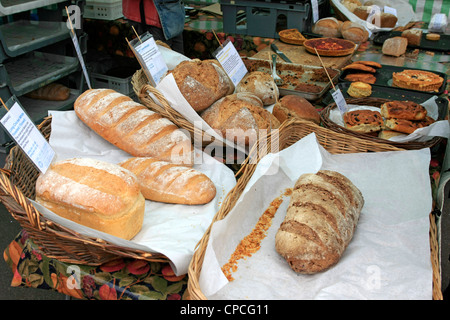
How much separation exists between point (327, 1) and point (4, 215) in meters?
3.49

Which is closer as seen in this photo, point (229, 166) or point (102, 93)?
point (229, 166)

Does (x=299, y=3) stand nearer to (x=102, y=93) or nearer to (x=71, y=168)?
(x=102, y=93)

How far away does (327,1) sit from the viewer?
13.0 feet

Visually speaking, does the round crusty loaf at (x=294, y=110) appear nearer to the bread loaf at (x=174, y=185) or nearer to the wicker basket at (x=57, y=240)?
the bread loaf at (x=174, y=185)

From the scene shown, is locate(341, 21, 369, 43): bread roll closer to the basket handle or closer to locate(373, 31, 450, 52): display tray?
locate(373, 31, 450, 52): display tray

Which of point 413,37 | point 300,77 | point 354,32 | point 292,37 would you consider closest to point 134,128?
point 300,77

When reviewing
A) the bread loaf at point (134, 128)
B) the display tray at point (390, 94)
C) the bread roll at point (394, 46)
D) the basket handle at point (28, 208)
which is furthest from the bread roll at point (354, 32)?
the basket handle at point (28, 208)

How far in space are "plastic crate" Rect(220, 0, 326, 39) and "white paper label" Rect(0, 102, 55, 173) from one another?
2.48 meters

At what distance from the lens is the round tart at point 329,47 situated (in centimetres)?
271

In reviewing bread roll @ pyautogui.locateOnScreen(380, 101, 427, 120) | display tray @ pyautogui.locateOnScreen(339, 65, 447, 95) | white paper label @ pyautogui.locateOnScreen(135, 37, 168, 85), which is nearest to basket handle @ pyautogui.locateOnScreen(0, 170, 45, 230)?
white paper label @ pyautogui.locateOnScreen(135, 37, 168, 85)

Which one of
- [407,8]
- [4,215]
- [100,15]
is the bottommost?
[4,215]

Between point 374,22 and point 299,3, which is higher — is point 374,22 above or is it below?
below

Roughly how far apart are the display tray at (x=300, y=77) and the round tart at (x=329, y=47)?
48 centimetres

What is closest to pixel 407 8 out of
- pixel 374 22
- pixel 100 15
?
pixel 374 22
